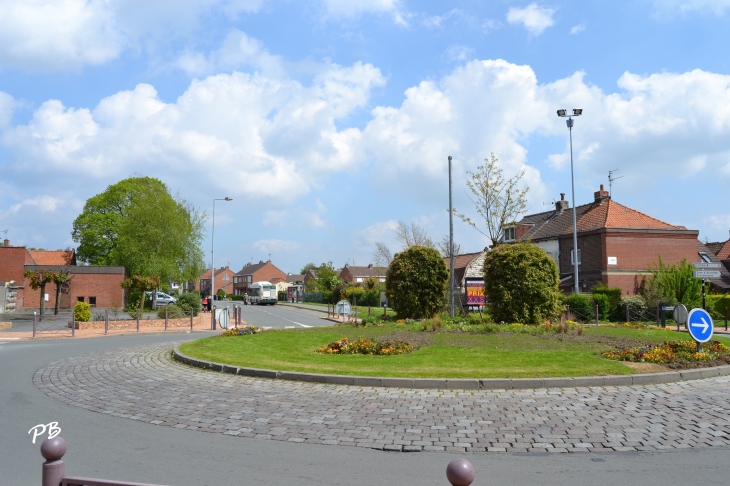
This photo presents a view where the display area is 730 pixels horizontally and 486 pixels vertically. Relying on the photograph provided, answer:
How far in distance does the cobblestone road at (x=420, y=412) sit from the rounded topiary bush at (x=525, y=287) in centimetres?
1043

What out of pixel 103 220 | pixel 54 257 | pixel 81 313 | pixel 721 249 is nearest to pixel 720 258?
pixel 721 249

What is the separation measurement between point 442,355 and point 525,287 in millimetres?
9013

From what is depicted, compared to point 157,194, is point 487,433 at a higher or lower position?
lower

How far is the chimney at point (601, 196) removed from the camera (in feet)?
155

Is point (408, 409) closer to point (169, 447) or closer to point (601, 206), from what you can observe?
point (169, 447)

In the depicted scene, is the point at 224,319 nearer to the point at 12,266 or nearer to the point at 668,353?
the point at 668,353

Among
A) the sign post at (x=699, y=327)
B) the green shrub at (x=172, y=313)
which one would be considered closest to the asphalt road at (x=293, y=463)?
the sign post at (x=699, y=327)

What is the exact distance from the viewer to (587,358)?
12.6 meters

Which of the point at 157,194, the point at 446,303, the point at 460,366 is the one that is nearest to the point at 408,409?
the point at 460,366

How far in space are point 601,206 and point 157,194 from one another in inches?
1494

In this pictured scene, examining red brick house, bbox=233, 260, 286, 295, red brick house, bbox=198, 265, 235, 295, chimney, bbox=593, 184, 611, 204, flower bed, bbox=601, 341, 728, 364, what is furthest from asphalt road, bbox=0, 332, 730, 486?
red brick house, bbox=198, 265, 235, 295

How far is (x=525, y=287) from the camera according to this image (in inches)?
846

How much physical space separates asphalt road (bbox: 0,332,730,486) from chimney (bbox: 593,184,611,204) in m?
44.2

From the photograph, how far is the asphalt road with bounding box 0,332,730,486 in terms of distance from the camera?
5.48m
